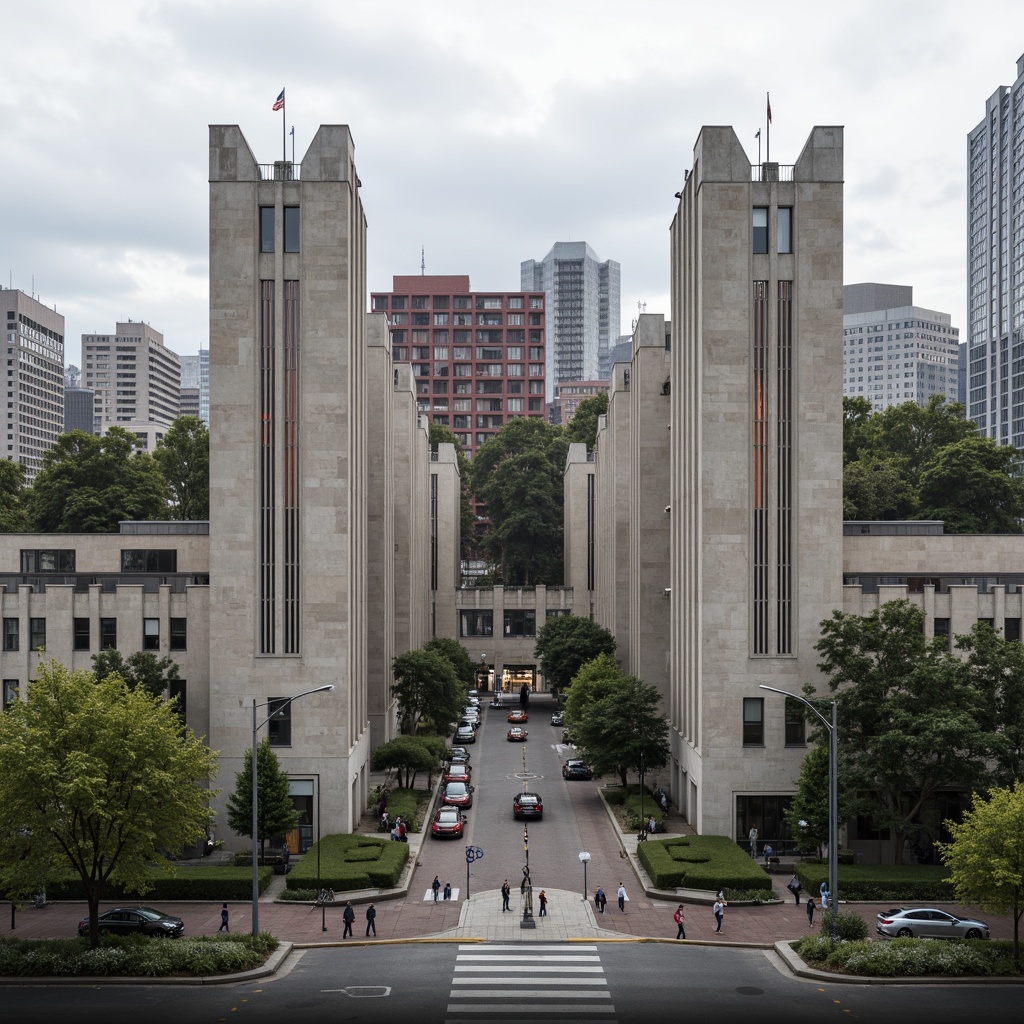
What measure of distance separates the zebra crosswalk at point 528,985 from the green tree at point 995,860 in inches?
514

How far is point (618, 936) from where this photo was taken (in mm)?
42125

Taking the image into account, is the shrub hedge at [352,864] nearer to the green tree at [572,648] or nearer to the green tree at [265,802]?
the green tree at [265,802]

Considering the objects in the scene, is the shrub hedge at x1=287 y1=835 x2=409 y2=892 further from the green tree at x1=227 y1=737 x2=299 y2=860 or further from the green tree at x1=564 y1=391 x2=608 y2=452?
the green tree at x1=564 y1=391 x2=608 y2=452

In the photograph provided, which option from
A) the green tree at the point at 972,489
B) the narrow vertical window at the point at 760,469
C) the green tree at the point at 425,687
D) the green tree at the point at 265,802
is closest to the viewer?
the green tree at the point at 265,802

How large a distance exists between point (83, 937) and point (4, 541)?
3259cm

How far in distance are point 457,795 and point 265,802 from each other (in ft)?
55.2

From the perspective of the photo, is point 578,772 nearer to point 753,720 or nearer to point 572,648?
point 753,720

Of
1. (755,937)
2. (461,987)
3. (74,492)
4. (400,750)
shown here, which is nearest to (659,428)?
(400,750)

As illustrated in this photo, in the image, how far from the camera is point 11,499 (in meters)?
101

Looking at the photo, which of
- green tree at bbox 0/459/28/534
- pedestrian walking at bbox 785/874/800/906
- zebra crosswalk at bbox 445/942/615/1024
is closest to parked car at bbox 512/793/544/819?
pedestrian walking at bbox 785/874/800/906

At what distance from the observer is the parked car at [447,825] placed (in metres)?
57.4

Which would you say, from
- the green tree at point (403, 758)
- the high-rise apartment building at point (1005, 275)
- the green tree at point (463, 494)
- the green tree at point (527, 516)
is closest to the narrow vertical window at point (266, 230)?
the green tree at point (403, 758)

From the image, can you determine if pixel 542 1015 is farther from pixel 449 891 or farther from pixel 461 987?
pixel 449 891

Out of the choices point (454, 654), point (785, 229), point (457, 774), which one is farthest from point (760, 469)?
point (454, 654)
